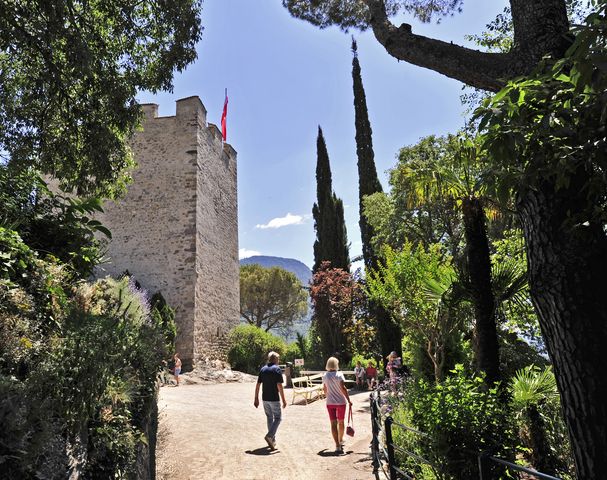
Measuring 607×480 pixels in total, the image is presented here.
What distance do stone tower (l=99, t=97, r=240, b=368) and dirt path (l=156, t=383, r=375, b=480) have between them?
6.46m

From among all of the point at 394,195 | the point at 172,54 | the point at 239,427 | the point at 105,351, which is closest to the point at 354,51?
the point at 394,195

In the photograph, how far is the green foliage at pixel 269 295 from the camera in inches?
1436

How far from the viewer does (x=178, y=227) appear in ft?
57.4

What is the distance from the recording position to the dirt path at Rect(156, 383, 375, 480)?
18.5 feet

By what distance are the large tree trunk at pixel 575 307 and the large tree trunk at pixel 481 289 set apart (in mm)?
2769

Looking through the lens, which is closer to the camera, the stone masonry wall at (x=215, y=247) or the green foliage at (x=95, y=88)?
the green foliage at (x=95, y=88)

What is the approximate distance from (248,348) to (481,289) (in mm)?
15269

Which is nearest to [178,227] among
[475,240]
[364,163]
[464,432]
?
[364,163]

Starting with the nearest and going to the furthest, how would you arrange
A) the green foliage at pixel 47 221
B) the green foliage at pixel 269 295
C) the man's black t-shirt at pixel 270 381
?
the green foliage at pixel 47 221
the man's black t-shirt at pixel 270 381
the green foliage at pixel 269 295

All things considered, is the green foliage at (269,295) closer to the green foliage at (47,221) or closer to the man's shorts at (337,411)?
the man's shorts at (337,411)

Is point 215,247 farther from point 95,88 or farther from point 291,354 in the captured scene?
point 95,88

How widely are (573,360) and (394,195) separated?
14.4 metres

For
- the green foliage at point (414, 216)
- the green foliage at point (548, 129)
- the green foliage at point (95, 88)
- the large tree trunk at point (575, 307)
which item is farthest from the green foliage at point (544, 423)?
the green foliage at point (414, 216)

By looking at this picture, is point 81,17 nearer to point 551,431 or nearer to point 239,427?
point 239,427
